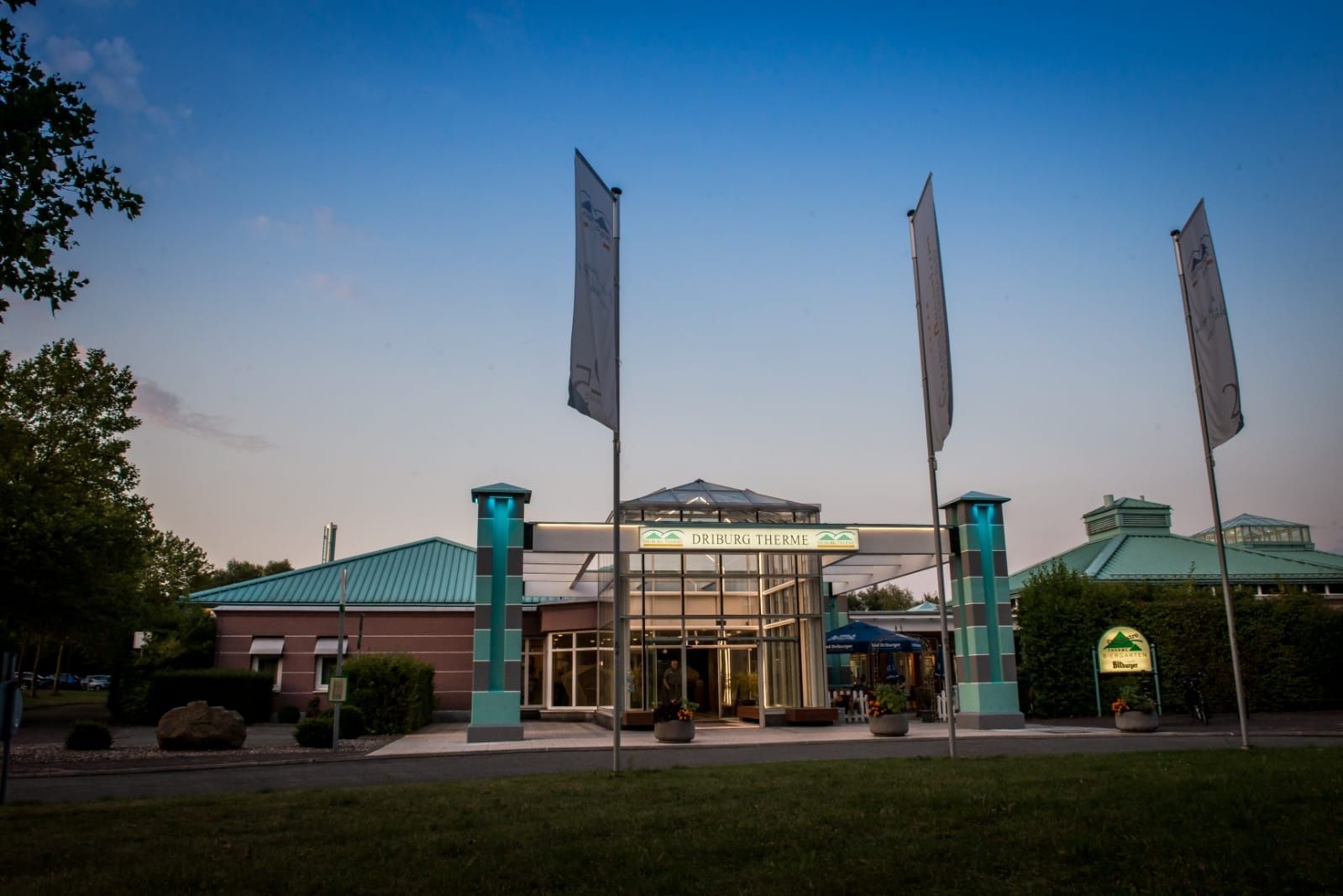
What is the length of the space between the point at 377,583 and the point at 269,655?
4.45 metres

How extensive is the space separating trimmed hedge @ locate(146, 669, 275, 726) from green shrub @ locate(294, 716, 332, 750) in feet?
34.0

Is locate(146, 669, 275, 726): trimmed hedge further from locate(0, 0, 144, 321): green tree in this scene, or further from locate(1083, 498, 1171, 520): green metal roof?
locate(1083, 498, 1171, 520): green metal roof

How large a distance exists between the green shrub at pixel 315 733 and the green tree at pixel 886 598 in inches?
3248

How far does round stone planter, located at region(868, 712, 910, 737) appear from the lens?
20.2 meters

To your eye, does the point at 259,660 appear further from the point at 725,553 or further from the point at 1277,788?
the point at 1277,788

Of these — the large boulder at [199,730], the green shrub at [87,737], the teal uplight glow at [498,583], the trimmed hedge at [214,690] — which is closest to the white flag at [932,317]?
the teal uplight glow at [498,583]

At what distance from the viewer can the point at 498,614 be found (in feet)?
71.4

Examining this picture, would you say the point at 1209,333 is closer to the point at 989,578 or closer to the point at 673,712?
the point at 989,578

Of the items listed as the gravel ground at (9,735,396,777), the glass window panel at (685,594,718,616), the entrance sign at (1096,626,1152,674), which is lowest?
the gravel ground at (9,735,396,777)

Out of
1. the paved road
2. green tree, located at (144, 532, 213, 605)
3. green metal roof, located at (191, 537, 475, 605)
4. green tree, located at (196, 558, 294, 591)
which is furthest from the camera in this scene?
green tree, located at (196, 558, 294, 591)

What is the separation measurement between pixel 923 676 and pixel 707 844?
3084 centimetres

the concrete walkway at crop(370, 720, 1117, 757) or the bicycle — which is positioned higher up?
the bicycle

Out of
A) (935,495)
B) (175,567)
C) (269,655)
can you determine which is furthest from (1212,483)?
(175,567)

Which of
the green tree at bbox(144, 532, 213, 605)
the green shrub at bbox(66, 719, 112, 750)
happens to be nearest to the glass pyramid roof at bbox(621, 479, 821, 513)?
the green shrub at bbox(66, 719, 112, 750)
